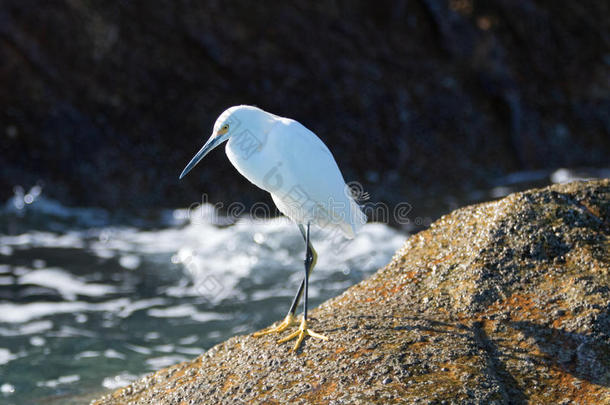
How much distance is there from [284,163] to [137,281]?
4001mm

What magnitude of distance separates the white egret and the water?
6.74 feet

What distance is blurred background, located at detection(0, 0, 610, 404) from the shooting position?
7238 millimetres

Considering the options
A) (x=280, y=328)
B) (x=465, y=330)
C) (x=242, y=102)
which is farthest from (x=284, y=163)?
(x=242, y=102)

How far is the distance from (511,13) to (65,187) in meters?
7.81

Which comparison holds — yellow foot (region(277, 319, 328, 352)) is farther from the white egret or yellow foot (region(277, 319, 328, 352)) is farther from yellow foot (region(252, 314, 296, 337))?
yellow foot (region(252, 314, 296, 337))

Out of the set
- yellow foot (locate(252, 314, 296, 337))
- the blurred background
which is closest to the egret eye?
yellow foot (locate(252, 314, 296, 337))

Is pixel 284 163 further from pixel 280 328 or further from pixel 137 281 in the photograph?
pixel 137 281

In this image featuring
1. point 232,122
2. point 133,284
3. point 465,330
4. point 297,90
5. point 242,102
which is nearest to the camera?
point 465,330

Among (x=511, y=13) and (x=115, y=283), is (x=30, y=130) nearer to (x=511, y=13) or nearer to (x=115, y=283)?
(x=115, y=283)

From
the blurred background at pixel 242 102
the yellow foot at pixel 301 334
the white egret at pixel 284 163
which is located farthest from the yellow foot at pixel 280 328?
the blurred background at pixel 242 102

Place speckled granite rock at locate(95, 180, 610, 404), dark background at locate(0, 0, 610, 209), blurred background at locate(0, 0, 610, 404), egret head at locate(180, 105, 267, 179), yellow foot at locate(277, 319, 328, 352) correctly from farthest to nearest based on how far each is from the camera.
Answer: dark background at locate(0, 0, 610, 209) → blurred background at locate(0, 0, 610, 404) → egret head at locate(180, 105, 267, 179) → yellow foot at locate(277, 319, 328, 352) → speckled granite rock at locate(95, 180, 610, 404)

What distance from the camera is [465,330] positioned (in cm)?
299

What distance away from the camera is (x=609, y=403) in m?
2.57

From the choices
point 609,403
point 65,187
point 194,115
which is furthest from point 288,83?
point 609,403
